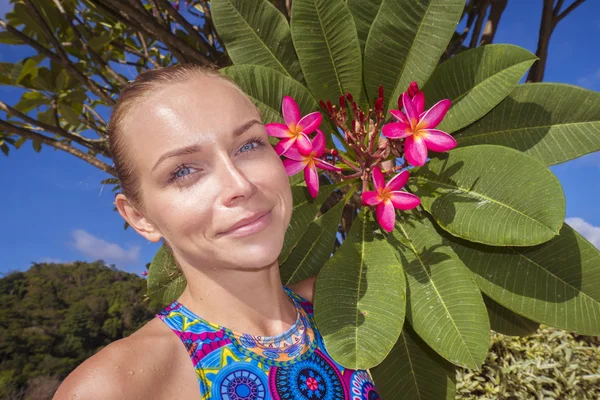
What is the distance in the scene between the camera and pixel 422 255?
121 cm

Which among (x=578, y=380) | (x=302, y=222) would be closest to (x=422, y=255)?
(x=302, y=222)

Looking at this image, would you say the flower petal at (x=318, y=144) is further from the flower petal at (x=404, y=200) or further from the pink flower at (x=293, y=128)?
the flower petal at (x=404, y=200)

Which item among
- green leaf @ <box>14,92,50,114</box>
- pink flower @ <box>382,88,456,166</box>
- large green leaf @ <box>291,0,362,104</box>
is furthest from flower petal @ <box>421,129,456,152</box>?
green leaf @ <box>14,92,50,114</box>

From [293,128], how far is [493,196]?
1.46 ft

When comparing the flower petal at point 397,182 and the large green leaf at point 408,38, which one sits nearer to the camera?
the flower petal at point 397,182

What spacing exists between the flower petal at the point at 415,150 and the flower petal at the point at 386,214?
0.10 meters

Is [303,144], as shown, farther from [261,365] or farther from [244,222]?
[261,365]

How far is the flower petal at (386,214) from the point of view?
43.3 inches

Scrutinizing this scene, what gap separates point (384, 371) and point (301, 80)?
2.58 feet

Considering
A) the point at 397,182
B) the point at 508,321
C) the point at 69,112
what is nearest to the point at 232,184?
the point at 397,182

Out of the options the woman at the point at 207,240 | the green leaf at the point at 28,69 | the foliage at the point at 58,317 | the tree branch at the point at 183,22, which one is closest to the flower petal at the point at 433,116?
the woman at the point at 207,240

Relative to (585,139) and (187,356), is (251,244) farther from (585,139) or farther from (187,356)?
(585,139)

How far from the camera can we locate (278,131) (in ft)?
3.79

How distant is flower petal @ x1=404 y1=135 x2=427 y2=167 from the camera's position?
1.10 m
